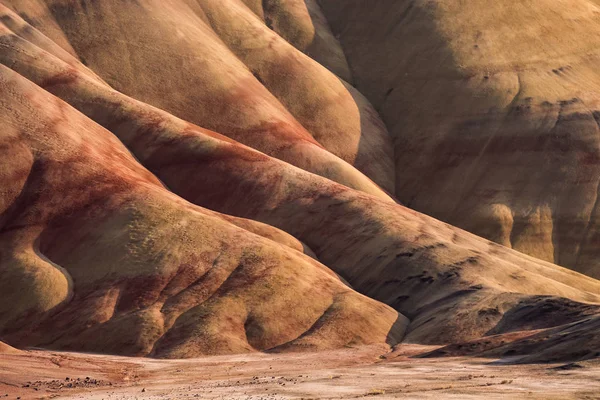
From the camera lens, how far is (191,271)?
7181cm

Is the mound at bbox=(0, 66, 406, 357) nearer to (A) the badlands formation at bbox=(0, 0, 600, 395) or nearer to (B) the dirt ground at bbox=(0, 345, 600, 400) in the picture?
(A) the badlands formation at bbox=(0, 0, 600, 395)

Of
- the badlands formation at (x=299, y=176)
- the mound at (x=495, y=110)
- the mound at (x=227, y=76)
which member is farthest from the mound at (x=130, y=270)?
the mound at (x=495, y=110)

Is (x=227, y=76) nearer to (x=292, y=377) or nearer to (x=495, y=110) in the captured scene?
(x=495, y=110)

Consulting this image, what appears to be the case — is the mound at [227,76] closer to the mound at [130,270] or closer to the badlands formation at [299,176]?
the badlands formation at [299,176]

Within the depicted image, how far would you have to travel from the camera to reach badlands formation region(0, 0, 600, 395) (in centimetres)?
6875

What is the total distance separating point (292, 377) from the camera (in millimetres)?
50094

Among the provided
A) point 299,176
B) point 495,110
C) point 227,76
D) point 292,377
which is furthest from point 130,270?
point 495,110

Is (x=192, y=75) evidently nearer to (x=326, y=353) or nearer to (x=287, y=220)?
(x=287, y=220)

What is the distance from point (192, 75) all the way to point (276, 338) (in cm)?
4723

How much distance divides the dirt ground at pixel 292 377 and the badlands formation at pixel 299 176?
→ 295 centimetres

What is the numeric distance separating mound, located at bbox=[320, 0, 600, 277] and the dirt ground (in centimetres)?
4963

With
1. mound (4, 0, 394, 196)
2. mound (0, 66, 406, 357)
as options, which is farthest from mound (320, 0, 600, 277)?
mound (0, 66, 406, 357)

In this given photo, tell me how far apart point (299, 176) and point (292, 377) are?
42.5 m

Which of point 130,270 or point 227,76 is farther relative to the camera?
point 227,76
